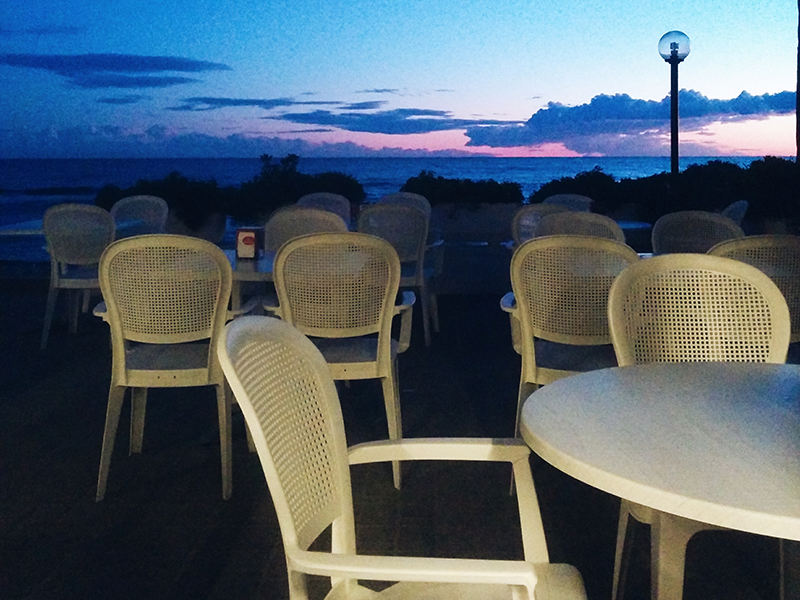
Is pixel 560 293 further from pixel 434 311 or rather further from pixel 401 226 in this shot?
pixel 434 311

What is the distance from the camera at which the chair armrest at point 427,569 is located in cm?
93

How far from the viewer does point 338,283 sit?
276 centimetres

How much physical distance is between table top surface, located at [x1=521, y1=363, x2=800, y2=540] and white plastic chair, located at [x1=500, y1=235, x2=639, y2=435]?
3.05ft

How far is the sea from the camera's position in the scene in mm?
27031

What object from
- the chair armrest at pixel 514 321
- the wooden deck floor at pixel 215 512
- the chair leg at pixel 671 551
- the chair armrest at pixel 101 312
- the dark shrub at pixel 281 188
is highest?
the dark shrub at pixel 281 188

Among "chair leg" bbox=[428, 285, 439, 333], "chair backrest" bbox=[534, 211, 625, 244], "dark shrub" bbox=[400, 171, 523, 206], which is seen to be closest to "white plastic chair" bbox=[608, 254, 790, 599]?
"chair backrest" bbox=[534, 211, 625, 244]

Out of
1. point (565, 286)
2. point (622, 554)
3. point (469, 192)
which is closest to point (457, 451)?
point (622, 554)

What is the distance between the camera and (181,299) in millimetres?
2654

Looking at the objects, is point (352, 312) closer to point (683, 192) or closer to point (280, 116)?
point (683, 192)

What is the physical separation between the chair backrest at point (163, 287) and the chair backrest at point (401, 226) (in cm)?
243

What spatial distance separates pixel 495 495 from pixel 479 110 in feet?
63.1

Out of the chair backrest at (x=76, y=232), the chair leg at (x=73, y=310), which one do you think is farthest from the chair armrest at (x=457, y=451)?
the chair leg at (x=73, y=310)

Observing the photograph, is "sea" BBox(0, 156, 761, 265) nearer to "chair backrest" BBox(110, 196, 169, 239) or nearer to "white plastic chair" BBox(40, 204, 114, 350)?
"chair backrest" BBox(110, 196, 169, 239)

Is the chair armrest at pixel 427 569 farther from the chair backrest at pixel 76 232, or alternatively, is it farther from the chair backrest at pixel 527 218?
the chair backrest at pixel 76 232
